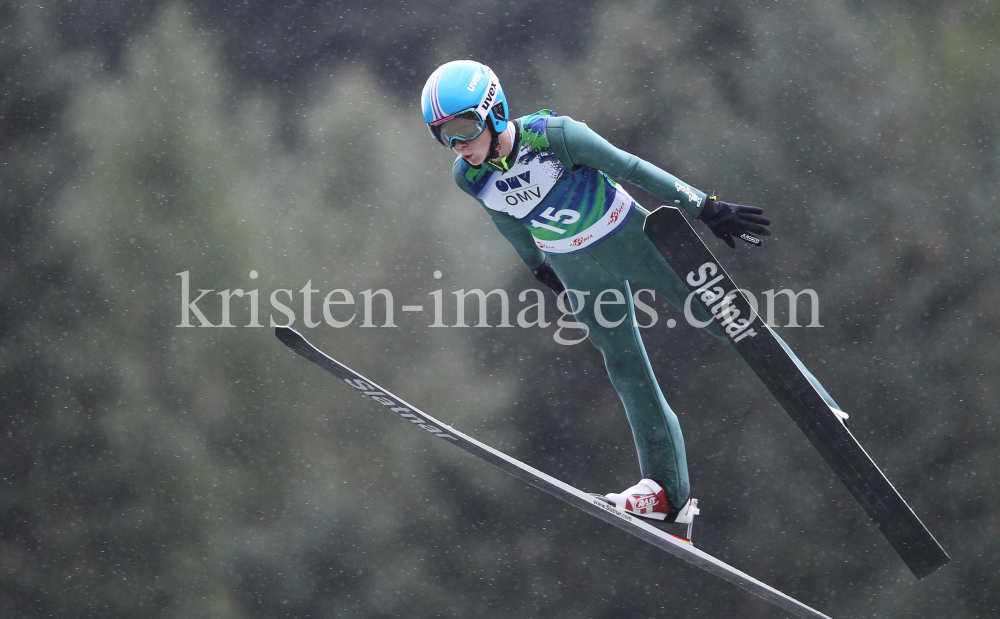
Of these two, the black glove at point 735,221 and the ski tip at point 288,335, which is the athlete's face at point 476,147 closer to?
the black glove at point 735,221

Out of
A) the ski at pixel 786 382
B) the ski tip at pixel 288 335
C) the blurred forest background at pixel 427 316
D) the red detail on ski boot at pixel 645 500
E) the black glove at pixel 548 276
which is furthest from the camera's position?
the blurred forest background at pixel 427 316

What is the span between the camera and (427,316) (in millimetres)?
4586

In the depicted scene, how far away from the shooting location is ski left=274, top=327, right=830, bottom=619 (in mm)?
2725

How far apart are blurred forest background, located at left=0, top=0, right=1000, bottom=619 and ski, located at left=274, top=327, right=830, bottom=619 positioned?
5.25ft

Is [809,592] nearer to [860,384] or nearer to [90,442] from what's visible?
[860,384]

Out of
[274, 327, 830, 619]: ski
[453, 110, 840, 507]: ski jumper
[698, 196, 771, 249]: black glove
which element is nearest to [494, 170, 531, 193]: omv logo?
[453, 110, 840, 507]: ski jumper

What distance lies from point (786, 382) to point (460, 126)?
1206mm

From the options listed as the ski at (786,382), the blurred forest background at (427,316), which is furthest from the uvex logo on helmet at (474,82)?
the blurred forest background at (427,316)

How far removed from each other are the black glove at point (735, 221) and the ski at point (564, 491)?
0.85 metres

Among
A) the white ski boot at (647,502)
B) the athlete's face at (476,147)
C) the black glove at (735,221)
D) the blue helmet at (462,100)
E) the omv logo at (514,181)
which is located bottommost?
the white ski boot at (647,502)

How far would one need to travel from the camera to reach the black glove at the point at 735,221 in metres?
2.58

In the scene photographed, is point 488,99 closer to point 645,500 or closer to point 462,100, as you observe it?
point 462,100

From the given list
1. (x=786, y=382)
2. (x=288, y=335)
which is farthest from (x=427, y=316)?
(x=786, y=382)

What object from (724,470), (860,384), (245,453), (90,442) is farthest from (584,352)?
(90,442)
